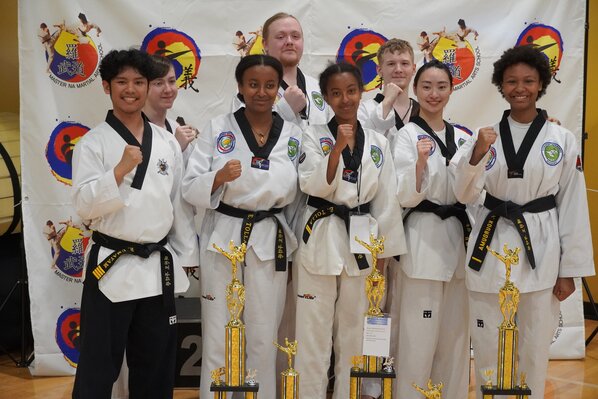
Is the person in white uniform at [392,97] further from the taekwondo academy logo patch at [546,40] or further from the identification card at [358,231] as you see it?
the taekwondo academy logo patch at [546,40]

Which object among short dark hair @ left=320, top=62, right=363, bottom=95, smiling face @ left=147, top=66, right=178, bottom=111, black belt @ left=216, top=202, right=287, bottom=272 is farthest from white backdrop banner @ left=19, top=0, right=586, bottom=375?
black belt @ left=216, top=202, right=287, bottom=272

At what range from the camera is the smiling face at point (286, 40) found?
158 inches

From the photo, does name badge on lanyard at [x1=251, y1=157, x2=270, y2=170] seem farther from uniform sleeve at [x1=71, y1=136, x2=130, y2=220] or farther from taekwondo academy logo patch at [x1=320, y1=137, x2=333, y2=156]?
uniform sleeve at [x1=71, y1=136, x2=130, y2=220]

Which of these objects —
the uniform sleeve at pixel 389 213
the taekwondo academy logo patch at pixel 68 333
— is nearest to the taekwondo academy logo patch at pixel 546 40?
the uniform sleeve at pixel 389 213

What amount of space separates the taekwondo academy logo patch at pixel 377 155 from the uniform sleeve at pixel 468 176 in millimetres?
349

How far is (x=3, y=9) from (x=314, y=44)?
2412 mm

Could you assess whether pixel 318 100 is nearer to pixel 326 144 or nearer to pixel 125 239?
pixel 326 144

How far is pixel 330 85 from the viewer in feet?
11.5

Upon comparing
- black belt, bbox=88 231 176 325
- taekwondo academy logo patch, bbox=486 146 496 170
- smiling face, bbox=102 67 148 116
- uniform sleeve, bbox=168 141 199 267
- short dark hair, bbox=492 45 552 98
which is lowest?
black belt, bbox=88 231 176 325

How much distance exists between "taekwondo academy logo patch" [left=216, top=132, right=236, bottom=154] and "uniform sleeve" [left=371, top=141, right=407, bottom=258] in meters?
0.71

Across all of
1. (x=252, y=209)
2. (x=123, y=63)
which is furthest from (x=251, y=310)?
A: (x=123, y=63)

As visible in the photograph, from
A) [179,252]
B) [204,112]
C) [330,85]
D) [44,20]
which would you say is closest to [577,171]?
[330,85]

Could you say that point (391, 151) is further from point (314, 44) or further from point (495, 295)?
point (314, 44)

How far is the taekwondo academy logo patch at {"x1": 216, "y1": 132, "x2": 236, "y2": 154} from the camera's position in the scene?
3531 mm
